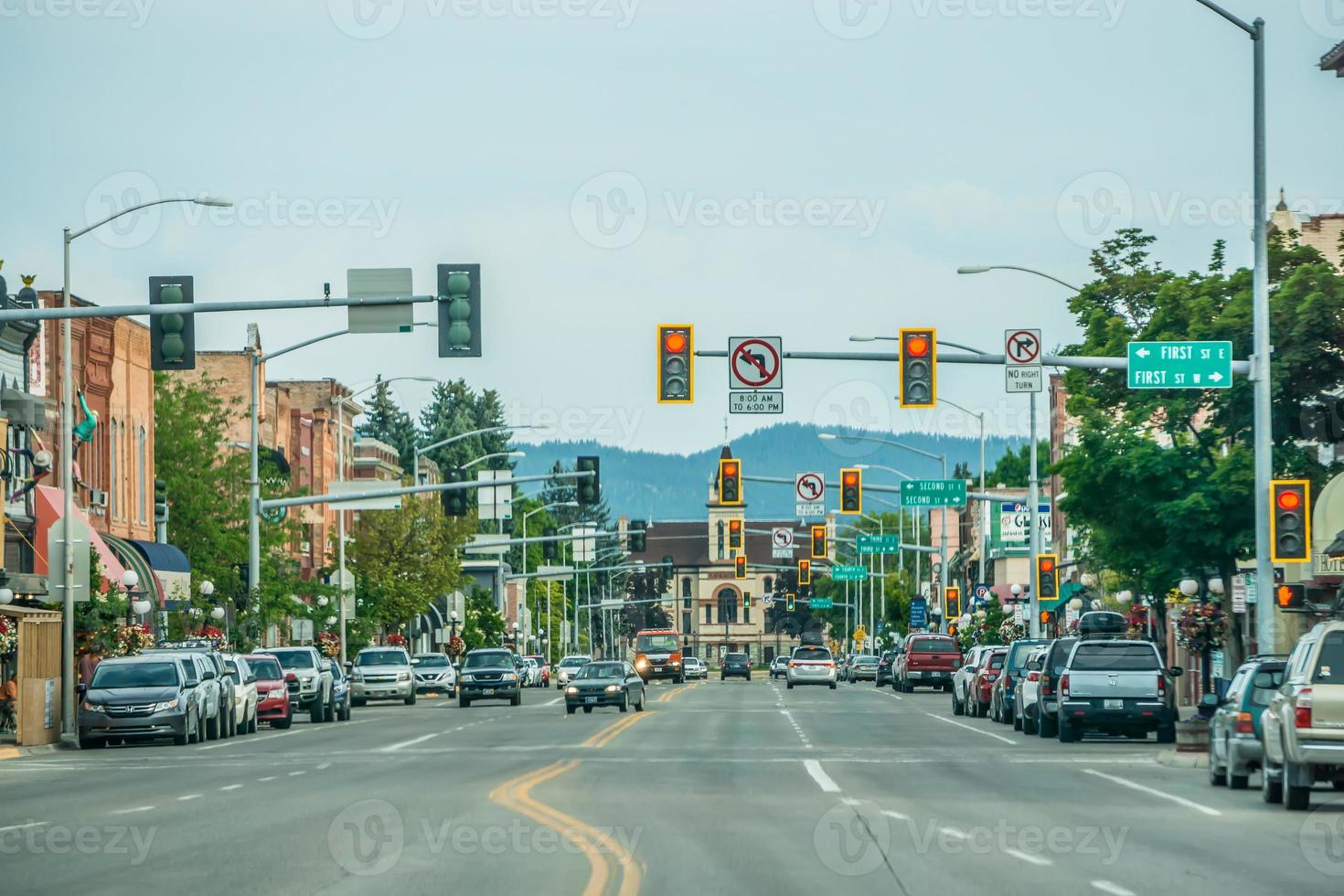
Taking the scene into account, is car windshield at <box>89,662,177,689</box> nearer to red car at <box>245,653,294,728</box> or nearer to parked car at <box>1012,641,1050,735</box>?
red car at <box>245,653,294,728</box>

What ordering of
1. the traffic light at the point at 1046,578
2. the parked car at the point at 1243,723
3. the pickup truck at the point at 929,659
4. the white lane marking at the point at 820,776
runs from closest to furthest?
the parked car at the point at 1243,723 → the white lane marking at the point at 820,776 → the traffic light at the point at 1046,578 → the pickup truck at the point at 929,659

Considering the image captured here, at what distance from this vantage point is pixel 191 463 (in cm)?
7206

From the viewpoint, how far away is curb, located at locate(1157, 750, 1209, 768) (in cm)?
2964

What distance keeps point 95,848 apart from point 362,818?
3.51m

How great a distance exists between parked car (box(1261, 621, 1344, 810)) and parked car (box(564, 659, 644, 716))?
1321 inches

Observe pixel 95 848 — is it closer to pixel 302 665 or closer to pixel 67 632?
pixel 67 632

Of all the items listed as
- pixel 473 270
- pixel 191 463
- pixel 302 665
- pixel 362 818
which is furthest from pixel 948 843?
pixel 191 463

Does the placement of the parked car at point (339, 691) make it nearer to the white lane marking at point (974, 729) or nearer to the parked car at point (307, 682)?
the parked car at point (307, 682)

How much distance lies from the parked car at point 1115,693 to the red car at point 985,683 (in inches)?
473

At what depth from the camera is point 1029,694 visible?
41.0 metres

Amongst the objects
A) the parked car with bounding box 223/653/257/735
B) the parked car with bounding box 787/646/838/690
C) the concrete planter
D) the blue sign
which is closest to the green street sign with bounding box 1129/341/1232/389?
the concrete planter

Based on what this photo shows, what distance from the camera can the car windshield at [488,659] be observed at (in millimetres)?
63500

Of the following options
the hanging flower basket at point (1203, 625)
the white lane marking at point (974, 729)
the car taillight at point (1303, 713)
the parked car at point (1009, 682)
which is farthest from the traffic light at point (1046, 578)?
the car taillight at point (1303, 713)

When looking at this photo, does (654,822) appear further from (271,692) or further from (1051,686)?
(271,692)
